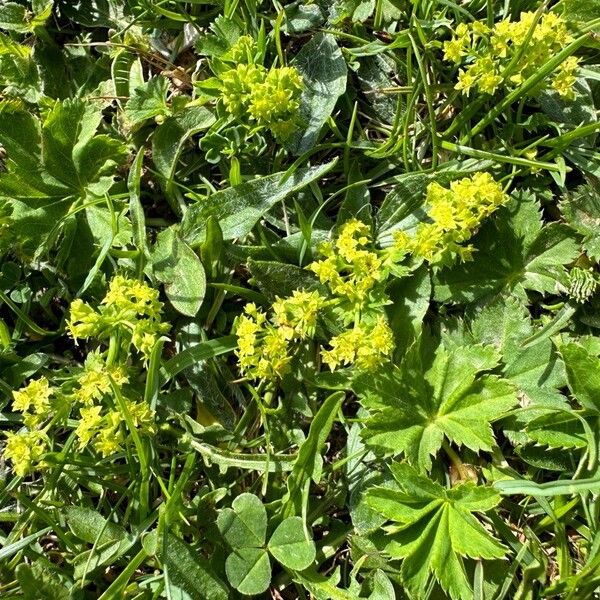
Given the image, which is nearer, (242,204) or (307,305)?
(307,305)

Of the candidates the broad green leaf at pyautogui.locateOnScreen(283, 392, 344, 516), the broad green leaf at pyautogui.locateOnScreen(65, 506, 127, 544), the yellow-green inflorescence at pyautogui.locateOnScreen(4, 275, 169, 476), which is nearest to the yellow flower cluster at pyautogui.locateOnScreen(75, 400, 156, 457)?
the yellow-green inflorescence at pyautogui.locateOnScreen(4, 275, 169, 476)

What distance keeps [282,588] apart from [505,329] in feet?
3.94

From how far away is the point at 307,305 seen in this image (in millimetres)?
2330

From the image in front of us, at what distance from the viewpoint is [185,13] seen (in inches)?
105

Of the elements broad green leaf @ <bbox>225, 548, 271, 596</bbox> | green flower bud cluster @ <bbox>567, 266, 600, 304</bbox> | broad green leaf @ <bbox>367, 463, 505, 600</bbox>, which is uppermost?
green flower bud cluster @ <bbox>567, 266, 600, 304</bbox>

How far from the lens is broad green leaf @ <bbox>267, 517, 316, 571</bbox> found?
235 cm

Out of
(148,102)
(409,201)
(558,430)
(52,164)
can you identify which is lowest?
(558,430)

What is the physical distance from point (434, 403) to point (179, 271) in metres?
1.00

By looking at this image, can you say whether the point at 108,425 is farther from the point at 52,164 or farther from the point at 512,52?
the point at 512,52

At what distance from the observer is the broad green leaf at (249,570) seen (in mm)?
2365

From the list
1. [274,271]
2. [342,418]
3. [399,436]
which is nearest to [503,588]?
[399,436]

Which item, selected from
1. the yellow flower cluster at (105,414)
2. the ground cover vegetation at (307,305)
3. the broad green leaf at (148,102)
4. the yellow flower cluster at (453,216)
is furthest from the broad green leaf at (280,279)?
the broad green leaf at (148,102)

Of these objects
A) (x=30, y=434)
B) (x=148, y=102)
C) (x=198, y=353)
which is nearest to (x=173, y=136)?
(x=148, y=102)

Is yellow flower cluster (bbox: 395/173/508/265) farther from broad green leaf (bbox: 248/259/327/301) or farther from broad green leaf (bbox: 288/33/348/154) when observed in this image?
broad green leaf (bbox: 288/33/348/154)
